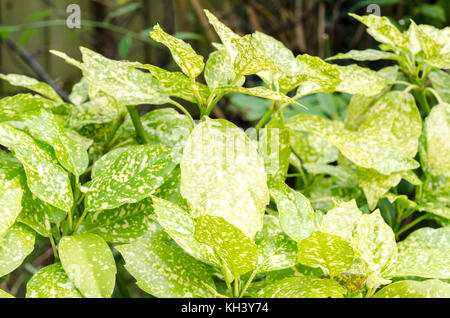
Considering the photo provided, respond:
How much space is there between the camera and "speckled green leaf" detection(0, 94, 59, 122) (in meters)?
0.45

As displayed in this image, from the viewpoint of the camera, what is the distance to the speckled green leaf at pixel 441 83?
56 centimetres

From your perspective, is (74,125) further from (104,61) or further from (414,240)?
(414,240)

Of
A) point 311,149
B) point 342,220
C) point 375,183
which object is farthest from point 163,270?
point 311,149

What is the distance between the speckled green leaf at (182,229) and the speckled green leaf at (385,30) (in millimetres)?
328

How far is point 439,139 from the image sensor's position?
1.62ft

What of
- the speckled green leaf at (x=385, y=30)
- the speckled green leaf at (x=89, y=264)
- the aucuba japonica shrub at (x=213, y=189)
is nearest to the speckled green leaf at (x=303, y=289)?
the aucuba japonica shrub at (x=213, y=189)

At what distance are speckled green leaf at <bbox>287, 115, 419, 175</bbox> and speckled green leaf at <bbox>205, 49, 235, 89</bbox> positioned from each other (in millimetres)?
98

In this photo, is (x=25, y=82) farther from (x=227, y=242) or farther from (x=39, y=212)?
(x=227, y=242)

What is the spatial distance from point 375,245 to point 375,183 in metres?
0.14

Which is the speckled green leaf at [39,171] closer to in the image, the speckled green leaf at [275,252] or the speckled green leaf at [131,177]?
the speckled green leaf at [131,177]

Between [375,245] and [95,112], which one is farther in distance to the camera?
[95,112]

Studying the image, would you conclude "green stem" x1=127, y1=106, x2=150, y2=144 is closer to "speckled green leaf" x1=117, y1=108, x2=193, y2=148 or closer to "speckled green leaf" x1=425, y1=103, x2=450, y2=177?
"speckled green leaf" x1=117, y1=108, x2=193, y2=148

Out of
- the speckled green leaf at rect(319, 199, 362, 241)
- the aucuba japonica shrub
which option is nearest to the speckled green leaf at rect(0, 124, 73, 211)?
the aucuba japonica shrub
